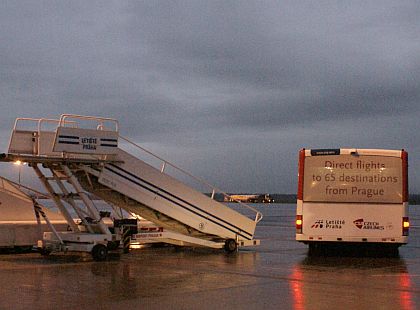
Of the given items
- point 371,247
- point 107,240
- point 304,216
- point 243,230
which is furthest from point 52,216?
point 371,247

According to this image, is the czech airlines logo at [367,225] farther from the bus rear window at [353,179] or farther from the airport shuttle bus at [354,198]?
the bus rear window at [353,179]

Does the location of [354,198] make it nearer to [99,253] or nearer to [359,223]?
[359,223]

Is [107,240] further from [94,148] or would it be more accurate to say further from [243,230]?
[243,230]

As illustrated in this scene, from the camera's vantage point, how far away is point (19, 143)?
1652 centimetres

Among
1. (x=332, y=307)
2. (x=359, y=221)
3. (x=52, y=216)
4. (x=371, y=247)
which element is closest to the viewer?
(x=332, y=307)

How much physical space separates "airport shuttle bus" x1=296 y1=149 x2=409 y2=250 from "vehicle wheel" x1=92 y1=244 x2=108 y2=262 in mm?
5448

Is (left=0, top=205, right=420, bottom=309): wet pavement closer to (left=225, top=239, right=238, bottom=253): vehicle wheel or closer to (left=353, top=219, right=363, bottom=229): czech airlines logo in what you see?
(left=225, top=239, right=238, bottom=253): vehicle wheel

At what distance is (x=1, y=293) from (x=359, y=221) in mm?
10608

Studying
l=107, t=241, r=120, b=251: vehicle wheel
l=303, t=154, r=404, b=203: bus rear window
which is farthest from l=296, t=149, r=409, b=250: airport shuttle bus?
l=107, t=241, r=120, b=251: vehicle wheel

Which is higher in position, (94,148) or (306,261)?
(94,148)

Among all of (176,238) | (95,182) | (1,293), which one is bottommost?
(1,293)

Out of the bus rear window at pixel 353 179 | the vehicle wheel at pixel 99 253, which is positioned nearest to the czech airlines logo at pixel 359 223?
the bus rear window at pixel 353 179

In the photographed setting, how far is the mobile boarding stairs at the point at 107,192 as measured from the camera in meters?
16.7

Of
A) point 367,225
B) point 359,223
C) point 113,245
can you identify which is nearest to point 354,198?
point 359,223
